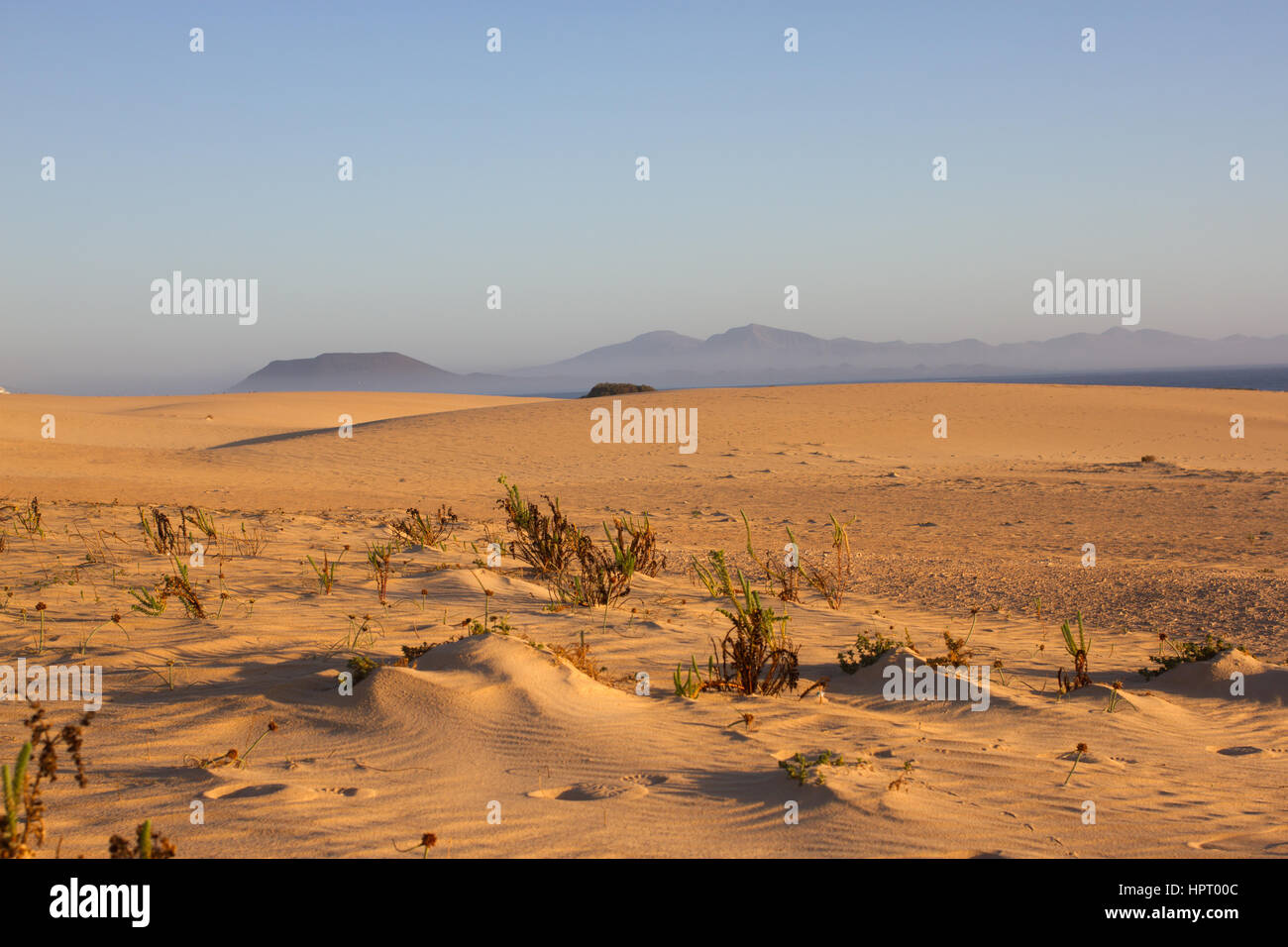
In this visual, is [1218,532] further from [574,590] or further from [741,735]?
[741,735]

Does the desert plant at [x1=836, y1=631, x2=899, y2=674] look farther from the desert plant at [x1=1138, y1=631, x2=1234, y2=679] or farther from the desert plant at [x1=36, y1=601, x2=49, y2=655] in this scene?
the desert plant at [x1=36, y1=601, x2=49, y2=655]

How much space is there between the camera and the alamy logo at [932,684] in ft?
13.9

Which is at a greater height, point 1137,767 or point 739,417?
point 739,417

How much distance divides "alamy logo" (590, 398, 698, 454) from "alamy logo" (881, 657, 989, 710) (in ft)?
48.8

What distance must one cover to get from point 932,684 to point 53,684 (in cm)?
403

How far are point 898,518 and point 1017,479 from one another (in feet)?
14.6

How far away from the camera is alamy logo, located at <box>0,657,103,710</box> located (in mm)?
3766

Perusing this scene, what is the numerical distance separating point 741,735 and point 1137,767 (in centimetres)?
151
